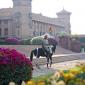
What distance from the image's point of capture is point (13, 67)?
751 cm

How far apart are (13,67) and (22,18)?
165 ft

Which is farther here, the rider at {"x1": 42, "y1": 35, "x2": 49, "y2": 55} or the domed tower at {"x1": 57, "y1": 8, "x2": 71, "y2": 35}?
the domed tower at {"x1": 57, "y1": 8, "x2": 71, "y2": 35}

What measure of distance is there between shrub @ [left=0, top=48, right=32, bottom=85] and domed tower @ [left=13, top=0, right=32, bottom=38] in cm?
4980

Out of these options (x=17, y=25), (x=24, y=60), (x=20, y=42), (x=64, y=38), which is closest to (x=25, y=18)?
(x=17, y=25)

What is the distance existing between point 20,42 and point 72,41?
25.2 feet

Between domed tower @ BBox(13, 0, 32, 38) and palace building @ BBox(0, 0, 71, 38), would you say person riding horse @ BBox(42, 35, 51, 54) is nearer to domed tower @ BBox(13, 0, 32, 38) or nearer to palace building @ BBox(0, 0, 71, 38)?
palace building @ BBox(0, 0, 71, 38)

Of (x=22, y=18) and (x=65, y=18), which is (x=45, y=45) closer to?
(x=22, y=18)

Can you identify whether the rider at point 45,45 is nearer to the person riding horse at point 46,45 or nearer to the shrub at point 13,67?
the person riding horse at point 46,45

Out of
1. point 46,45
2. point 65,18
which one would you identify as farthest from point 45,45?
point 65,18

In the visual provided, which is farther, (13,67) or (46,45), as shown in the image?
(46,45)

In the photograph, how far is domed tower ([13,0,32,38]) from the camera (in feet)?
189

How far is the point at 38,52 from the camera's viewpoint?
1675 cm

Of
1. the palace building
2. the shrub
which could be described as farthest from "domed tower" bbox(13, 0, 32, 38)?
the shrub

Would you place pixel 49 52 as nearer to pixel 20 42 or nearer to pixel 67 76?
pixel 67 76
